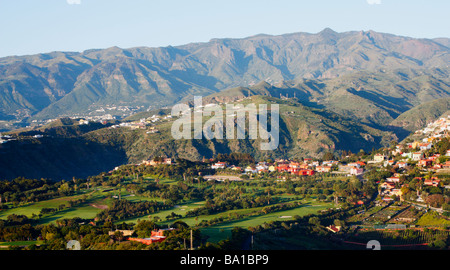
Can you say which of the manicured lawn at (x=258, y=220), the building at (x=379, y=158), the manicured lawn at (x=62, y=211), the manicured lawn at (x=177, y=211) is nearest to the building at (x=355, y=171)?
the building at (x=379, y=158)

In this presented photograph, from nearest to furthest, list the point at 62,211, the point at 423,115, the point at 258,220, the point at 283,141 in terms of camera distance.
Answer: the point at 258,220
the point at 62,211
the point at 283,141
the point at 423,115

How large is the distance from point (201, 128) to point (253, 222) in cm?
8036

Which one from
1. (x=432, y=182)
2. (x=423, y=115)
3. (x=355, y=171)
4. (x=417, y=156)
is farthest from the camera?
(x=423, y=115)

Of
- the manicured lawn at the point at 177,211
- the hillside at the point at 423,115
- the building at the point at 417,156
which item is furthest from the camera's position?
the hillside at the point at 423,115

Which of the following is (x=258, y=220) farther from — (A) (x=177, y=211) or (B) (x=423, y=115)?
(B) (x=423, y=115)

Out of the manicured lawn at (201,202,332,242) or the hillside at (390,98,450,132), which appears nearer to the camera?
the manicured lawn at (201,202,332,242)

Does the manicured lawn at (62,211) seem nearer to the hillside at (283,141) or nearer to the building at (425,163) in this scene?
the building at (425,163)

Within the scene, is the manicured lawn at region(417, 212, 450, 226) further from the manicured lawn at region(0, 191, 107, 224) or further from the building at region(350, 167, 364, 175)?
the manicured lawn at region(0, 191, 107, 224)

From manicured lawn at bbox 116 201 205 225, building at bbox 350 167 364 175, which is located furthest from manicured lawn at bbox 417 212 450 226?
building at bbox 350 167 364 175

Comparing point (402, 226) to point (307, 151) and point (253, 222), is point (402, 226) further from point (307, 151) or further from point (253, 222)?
point (307, 151)

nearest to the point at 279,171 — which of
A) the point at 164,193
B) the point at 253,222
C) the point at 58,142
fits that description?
the point at 164,193

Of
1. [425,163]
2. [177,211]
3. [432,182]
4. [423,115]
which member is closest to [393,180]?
[425,163]
